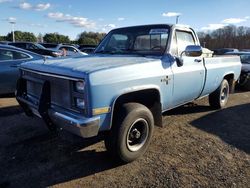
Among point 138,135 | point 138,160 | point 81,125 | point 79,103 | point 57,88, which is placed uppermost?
point 57,88

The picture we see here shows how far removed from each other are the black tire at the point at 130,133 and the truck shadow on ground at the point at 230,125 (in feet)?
5.66

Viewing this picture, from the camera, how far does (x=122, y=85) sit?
3846 millimetres

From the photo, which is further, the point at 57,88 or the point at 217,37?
the point at 217,37

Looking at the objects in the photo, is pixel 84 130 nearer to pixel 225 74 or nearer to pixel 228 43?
pixel 225 74

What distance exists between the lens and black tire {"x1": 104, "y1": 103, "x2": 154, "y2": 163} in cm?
388

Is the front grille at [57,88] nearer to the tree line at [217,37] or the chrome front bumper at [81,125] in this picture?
the chrome front bumper at [81,125]

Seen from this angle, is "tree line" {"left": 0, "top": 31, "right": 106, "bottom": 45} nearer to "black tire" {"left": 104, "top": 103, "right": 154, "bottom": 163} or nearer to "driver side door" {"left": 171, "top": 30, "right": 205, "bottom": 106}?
"driver side door" {"left": 171, "top": 30, "right": 205, "bottom": 106}

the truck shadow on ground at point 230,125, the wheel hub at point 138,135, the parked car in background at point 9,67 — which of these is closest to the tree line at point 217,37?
the parked car in background at point 9,67

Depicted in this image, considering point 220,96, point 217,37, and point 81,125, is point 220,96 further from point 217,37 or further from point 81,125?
point 217,37

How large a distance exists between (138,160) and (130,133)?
0.45 metres

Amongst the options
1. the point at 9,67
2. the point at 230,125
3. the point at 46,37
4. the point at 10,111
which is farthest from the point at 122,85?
the point at 46,37

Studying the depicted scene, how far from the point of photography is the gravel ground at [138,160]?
376 centimetres

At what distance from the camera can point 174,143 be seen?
16.5 feet

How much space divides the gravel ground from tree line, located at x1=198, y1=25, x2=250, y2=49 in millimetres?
63699
